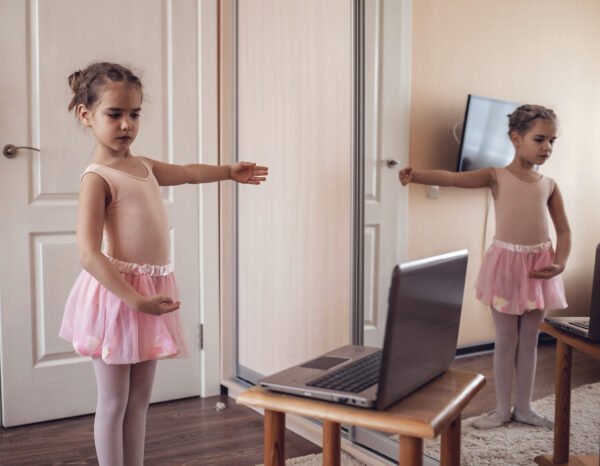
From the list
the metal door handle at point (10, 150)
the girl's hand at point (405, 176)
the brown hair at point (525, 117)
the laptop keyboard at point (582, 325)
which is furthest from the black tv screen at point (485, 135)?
the metal door handle at point (10, 150)

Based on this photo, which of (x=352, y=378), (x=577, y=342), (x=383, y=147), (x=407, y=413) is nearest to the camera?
(x=407, y=413)

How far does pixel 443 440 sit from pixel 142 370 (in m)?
0.88

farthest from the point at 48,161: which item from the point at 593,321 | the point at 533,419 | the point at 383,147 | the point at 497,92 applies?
the point at 593,321

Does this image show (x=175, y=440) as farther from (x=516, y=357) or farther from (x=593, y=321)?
(x=593, y=321)

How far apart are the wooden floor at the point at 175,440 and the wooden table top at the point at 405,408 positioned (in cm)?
73

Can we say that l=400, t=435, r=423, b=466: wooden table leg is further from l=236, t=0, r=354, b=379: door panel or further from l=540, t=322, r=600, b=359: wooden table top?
l=236, t=0, r=354, b=379: door panel

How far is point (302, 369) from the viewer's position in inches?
46.3

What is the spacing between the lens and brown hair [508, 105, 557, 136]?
1570 millimetres

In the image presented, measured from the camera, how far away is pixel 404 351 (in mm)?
993

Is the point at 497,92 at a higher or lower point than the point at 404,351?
higher

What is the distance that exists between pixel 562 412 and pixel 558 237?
0.41 meters

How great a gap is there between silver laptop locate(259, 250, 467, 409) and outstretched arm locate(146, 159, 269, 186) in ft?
2.75

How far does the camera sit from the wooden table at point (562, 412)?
54.9 inches

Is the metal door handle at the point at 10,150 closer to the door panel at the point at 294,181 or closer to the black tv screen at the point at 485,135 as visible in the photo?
the door panel at the point at 294,181
